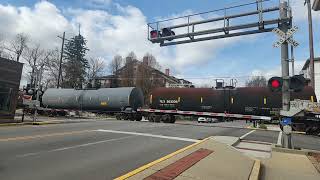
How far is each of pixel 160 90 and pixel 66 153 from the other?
22.7 metres

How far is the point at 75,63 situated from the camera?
81.4 m

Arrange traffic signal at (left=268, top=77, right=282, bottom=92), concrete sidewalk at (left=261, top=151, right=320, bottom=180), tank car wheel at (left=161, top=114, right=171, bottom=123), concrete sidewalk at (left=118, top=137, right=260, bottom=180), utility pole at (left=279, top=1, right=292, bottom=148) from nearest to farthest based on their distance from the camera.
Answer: concrete sidewalk at (left=118, top=137, right=260, bottom=180)
concrete sidewalk at (left=261, top=151, right=320, bottom=180)
traffic signal at (left=268, top=77, right=282, bottom=92)
utility pole at (left=279, top=1, right=292, bottom=148)
tank car wheel at (left=161, top=114, right=171, bottom=123)

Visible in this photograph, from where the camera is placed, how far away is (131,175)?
725 cm

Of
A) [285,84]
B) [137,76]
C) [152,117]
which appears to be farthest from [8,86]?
[137,76]

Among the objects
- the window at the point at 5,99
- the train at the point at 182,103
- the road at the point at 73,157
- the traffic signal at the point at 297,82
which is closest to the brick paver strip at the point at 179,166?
the road at the point at 73,157

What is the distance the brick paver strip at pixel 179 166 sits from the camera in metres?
7.27

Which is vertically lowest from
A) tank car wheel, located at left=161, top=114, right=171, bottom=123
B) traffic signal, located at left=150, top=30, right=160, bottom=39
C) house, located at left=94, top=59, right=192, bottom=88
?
tank car wheel, located at left=161, top=114, right=171, bottom=123

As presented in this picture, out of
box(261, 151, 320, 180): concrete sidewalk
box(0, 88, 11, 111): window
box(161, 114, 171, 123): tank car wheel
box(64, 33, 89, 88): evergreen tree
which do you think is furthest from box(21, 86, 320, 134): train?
box(64, 33, 89, 88): evergreen tree

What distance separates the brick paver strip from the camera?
7270 mm

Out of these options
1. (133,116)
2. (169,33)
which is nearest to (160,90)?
(133,116)

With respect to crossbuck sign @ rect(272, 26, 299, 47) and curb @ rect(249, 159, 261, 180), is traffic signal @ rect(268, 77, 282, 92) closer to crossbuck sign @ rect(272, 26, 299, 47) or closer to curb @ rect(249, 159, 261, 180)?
crossbuck sign @ rect(272, 26, 299, 47)

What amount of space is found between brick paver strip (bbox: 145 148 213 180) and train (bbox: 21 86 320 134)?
12.2 m

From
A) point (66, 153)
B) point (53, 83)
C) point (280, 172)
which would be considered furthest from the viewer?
point (53, 83)

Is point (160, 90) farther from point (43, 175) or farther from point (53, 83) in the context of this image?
point (53, 83)
